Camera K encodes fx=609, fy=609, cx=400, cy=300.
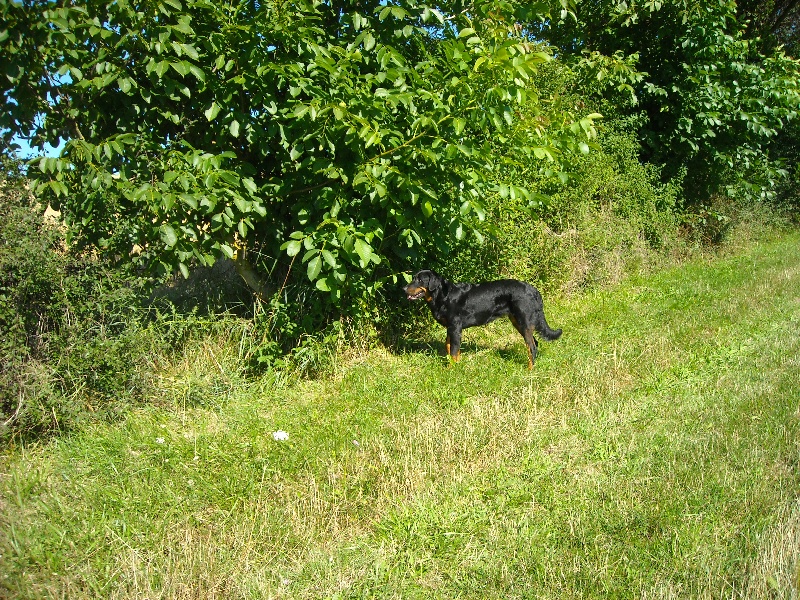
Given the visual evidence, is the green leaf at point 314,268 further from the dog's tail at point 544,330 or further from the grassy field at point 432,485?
the dog's tail at point 544,330

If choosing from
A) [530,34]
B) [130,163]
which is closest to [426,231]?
[130,163]

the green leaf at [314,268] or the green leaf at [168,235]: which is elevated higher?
the green leaf at [168,235]

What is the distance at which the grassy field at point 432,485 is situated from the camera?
2840 mm

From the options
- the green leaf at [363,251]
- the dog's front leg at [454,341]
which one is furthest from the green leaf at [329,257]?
the dog's front leg at [454,341]

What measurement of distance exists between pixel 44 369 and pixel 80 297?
595mm

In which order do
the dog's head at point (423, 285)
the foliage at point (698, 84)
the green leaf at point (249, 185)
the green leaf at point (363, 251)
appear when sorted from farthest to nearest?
the foliage at point (698, 84), the dog's head at point (423, 285), the green leaf at point (249, 185), the green leaf at point (363, 251)

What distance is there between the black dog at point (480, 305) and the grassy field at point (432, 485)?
38 centimetres

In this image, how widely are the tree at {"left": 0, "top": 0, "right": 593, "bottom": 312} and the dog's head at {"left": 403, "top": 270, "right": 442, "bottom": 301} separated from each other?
0.55 m

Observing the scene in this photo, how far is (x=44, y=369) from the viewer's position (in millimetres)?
4355

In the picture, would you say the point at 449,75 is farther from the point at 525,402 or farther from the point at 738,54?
the point at 738,54

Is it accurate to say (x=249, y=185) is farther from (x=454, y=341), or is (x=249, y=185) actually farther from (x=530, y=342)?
(x=530, y=342)

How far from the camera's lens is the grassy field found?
284 centimetres

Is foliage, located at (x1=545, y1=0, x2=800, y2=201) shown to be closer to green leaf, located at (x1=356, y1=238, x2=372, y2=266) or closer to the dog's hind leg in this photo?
the dog's hind leg

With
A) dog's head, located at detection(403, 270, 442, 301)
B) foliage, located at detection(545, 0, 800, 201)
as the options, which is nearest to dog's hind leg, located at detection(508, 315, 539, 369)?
dog's head, located at detection(403, 270, 442, 301)
